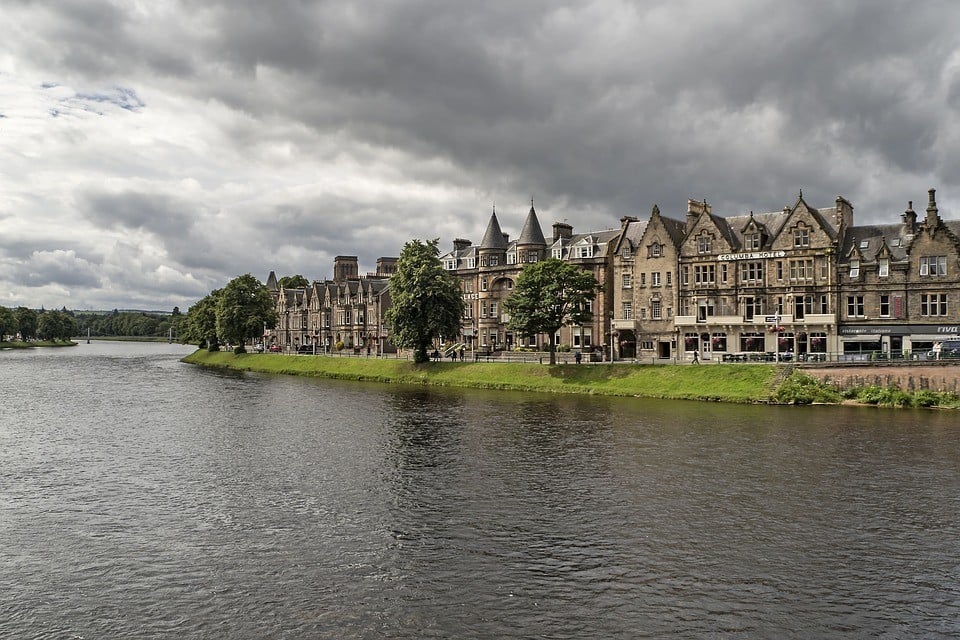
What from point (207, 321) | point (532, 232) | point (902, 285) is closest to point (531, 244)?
point (532, 232)

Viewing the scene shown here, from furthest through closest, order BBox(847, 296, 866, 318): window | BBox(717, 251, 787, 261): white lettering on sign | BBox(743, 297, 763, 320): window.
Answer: BBox(743, 297, 763, 320): window
BBox(717, 251, 787, 261): white lettering on sign
BBox(847, 296, 866, 318): window

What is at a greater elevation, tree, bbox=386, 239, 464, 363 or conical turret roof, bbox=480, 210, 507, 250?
conical turret roof, bbox=480, 210, 507, 250

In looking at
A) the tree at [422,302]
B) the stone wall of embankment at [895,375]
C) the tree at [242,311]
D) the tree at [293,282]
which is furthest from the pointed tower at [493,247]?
the tree at [293,282]

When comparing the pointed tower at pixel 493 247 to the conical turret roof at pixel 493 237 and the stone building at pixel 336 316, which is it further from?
the stone building at pixel 336 316

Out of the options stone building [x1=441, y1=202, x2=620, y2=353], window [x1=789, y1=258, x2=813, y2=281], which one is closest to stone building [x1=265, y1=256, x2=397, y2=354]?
stone building [x1=441, y1=202, x2=620, y2=353]

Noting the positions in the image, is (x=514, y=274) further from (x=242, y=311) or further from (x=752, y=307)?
(x=242, y=311)

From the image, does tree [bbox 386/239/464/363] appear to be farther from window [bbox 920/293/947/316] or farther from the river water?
window [bbox 920/293/947/316]

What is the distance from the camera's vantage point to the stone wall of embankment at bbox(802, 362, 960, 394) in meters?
57.9

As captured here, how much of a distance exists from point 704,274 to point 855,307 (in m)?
16.7

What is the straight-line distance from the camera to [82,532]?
25.2 meters

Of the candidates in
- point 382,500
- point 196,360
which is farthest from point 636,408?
point 196,360

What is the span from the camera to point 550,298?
252ft

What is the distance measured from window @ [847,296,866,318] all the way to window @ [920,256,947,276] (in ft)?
20.5

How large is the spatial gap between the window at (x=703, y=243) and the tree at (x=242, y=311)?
243ft
